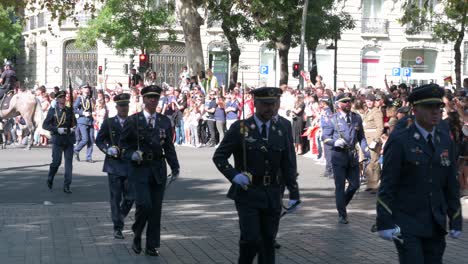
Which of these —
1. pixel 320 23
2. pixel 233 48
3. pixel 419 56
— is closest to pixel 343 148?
pixel 233 48

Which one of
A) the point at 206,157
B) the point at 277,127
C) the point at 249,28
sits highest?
the point at 249,28

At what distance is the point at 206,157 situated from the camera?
2656 centimetres

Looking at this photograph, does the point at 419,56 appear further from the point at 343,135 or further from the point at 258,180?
the point at 258,180

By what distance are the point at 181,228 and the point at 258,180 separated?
479cm

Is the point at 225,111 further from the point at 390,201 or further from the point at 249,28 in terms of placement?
the point at 390,201

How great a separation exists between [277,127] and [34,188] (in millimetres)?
10516

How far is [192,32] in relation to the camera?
38.1m

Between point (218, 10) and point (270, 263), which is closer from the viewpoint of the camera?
point (270, 263)

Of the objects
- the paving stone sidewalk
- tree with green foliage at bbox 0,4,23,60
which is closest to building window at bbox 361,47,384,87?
tree with green foliage at bbox 0,4,23,60

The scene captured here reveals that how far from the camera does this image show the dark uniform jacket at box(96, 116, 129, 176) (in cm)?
1216

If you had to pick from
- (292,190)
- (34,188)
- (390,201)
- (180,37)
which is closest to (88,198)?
(34,188)

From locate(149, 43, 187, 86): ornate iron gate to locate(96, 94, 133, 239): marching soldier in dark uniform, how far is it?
48.9 metres

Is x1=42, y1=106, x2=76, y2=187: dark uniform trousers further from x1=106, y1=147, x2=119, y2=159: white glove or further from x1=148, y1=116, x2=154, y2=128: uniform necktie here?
x1=148, y1=116, x2=154, y2=128: uniform necktie

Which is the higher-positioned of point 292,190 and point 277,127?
point 277,127
